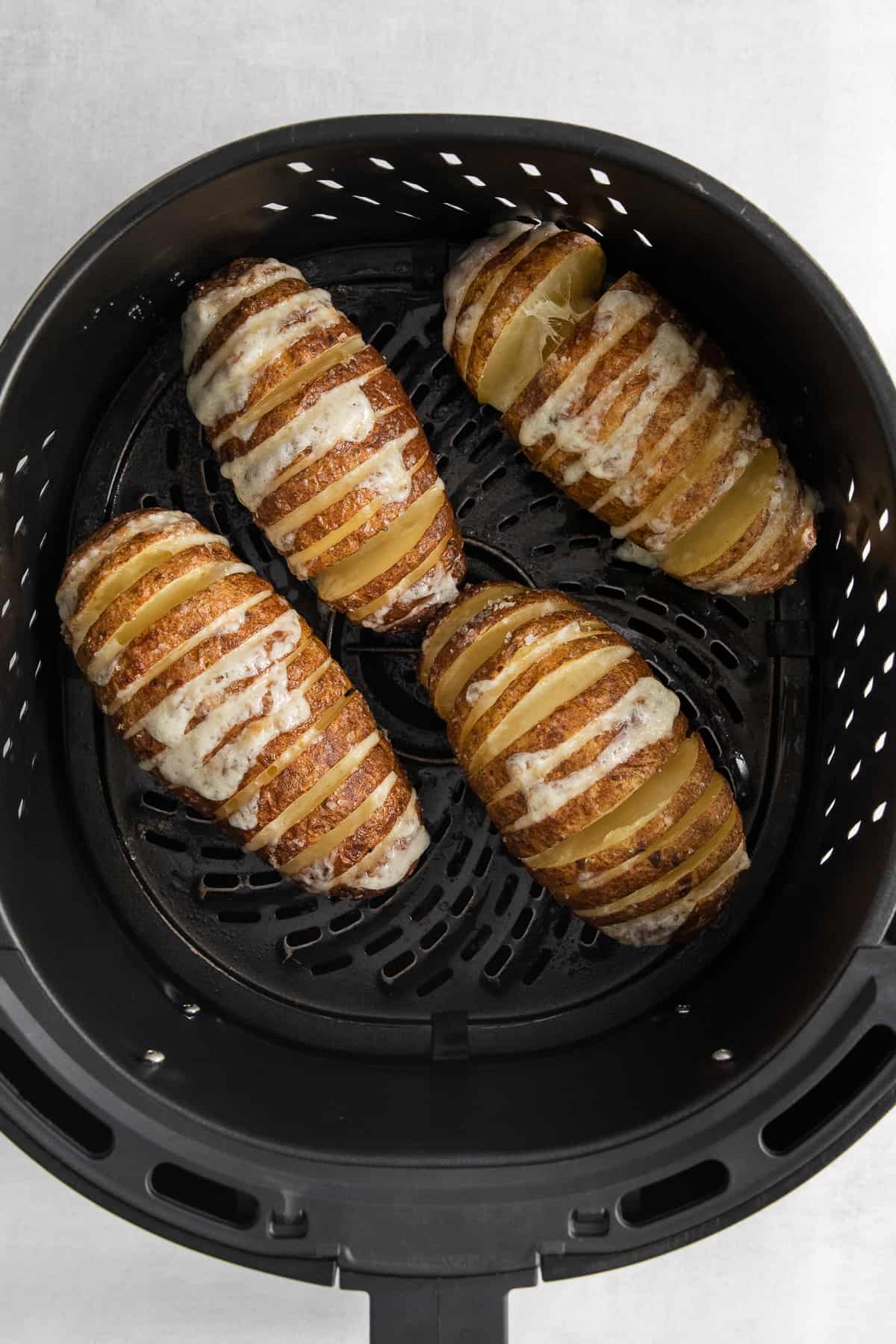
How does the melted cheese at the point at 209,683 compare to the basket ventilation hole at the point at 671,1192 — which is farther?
the melted cheese at the point at 209,683

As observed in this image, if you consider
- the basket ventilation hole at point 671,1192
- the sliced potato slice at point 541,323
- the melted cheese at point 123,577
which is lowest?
the basket ventilation hole at point 671,1192

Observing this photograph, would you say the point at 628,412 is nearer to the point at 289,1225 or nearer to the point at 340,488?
the point at 340,488

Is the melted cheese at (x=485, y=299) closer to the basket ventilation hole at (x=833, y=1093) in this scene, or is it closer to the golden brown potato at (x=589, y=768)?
the golden brown potato at (x=589, y=768)

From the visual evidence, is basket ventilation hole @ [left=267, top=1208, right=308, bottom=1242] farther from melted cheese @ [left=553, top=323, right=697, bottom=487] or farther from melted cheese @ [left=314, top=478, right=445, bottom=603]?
melted cheese @ [left=553, top=323, right=697, bottom=487]

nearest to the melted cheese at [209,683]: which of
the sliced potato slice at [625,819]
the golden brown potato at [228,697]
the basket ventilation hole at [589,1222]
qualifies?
the golden brown potato at [228,697]

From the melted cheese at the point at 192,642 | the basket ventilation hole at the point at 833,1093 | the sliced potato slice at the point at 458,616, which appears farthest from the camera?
the sliced potato slice at the point at 458,616

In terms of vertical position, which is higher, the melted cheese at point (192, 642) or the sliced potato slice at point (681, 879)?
the melted cheese at point (192, 642)
